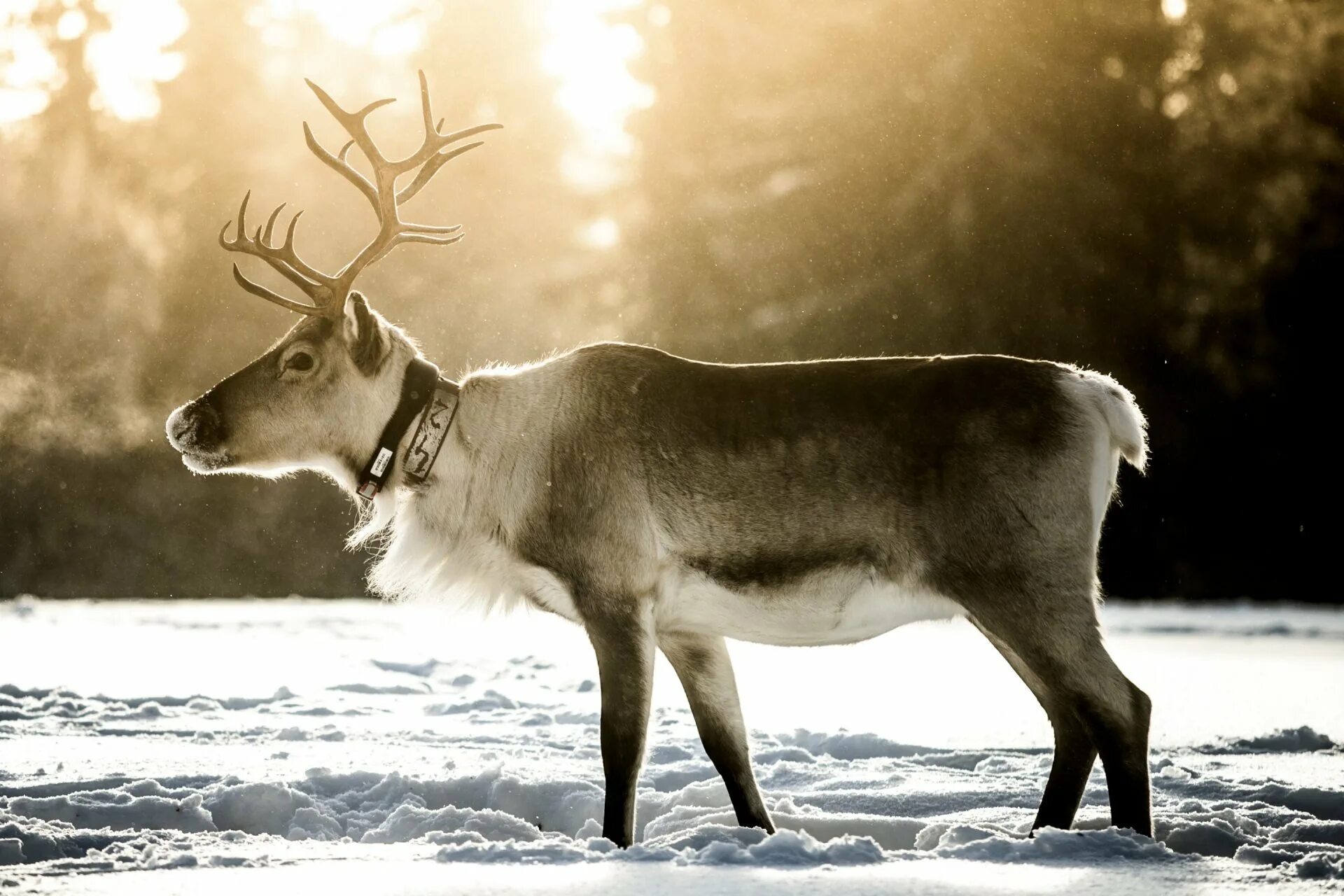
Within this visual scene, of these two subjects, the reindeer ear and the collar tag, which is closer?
the collar tag

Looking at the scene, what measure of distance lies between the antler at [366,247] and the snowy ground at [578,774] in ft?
5.36

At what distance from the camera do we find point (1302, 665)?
825cm

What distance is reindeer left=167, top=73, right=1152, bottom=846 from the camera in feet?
13.2

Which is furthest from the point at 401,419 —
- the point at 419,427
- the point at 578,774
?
the point at 578,774

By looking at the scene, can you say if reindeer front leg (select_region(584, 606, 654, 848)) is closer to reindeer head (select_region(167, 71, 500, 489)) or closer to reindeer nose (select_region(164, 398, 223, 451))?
reindeer head (select_region(167, 71, 500, 489))

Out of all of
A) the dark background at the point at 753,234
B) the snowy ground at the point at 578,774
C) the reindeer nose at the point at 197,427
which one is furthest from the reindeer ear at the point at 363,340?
the dark background at the point at 753,234

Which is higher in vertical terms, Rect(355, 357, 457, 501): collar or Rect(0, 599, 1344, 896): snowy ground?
Rect(355, 357, 457, 501): collar

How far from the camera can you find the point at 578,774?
4988mm

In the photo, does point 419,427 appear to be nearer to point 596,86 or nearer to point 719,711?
point 719,711

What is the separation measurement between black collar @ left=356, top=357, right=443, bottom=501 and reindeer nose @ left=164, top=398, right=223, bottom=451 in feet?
1.84

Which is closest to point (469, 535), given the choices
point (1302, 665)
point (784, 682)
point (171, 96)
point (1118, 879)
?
point (1118, 879)

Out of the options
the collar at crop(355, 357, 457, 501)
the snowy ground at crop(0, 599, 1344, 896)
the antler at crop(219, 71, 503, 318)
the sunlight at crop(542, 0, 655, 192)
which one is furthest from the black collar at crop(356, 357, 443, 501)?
the sunlight at crop(542, 0, 655, 192)

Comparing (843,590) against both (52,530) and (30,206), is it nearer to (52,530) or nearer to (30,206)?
(52,530)

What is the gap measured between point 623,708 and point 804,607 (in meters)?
0.63
